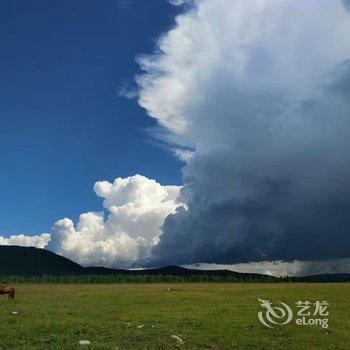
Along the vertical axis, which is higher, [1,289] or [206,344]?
[1,289]

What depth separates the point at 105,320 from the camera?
118 feet

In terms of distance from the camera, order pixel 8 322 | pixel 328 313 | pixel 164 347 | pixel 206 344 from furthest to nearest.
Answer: pixel 328 313, pixel 8 322, pixel 206 344, pixel 164 347

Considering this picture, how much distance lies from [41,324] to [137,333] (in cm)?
653

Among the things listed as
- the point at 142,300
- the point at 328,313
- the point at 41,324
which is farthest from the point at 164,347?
the point at 142,300

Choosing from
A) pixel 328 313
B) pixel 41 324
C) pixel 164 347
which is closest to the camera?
pixel 164 347

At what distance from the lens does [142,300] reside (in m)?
54.4

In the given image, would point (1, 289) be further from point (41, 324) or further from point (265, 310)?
point (265, 310)

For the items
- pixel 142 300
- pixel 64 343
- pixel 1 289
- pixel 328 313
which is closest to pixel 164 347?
pixel 64 343

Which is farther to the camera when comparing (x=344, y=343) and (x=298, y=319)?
(x=298, y=319)

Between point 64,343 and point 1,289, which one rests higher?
point 1,289

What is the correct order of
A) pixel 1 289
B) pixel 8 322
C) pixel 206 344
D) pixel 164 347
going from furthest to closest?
pixel 1 289
pixel 8 322
pixel 206 344
pixel 164 347

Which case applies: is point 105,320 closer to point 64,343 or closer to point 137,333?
point 137,333

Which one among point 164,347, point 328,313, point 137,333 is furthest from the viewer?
point 328,313

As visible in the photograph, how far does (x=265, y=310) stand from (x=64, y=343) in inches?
830
